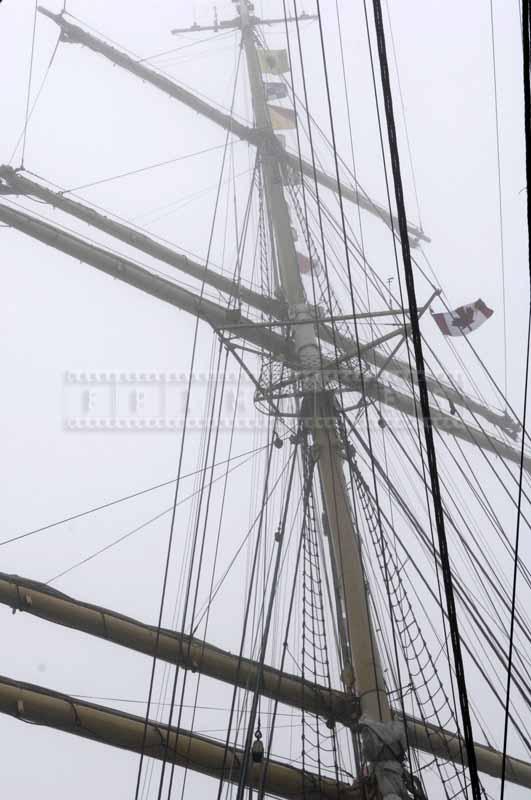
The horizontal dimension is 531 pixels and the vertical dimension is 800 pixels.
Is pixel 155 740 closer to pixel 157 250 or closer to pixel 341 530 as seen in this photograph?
pixel 341 530

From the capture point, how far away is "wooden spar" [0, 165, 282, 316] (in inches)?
402

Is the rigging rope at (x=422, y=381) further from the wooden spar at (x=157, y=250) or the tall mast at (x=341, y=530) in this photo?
the wooden spar at (x=157, y=250)

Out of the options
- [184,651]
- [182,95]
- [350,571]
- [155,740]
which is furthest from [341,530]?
[182,95]

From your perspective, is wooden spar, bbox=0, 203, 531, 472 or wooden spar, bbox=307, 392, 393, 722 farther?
wooden spar, bbox=0, 203, 531, 472

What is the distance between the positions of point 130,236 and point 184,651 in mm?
5479

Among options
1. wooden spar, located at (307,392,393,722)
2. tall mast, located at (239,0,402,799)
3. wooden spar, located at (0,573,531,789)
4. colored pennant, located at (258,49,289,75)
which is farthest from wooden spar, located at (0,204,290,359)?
colored pennant, located at (258,49,289,75)

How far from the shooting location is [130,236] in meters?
10.6

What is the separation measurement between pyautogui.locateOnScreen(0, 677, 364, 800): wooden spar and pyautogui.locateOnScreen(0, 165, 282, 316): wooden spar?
5.25m

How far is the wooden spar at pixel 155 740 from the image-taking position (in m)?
5.83

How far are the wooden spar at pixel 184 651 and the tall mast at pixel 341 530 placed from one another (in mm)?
344

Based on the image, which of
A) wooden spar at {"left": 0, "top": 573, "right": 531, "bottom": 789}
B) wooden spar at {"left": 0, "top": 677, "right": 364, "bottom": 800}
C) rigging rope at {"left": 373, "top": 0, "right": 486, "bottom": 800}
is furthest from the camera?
wooden spar at {"left": 0, "top": 573, "right": 531, "bottom": 789}

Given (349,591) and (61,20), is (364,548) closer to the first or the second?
(349,591)

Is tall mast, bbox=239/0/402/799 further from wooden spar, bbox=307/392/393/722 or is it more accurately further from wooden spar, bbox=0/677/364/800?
wooden spar, bbox=0/677/364/800

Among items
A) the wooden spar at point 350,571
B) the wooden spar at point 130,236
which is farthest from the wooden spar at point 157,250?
the wooden spar at point 350,571
